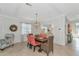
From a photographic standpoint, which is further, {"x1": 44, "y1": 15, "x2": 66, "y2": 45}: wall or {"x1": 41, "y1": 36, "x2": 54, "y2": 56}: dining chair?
{"x1": 44, "y1": 15, "x2": 66, "y2": 45}: wall

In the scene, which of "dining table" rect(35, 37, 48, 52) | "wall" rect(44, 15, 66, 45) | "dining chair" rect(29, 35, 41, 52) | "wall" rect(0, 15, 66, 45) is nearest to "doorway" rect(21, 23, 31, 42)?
"wall" rect(0, 15, 66, 45)

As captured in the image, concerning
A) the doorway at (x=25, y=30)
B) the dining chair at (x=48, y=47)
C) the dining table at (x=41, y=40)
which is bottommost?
the dining chair at (x=48, y=47)

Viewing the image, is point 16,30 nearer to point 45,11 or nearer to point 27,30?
point 27,30

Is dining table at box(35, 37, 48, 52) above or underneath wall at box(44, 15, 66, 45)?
underneath

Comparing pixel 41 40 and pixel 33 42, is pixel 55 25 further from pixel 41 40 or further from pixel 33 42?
pixel 33 42

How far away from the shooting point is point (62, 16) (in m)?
5.57

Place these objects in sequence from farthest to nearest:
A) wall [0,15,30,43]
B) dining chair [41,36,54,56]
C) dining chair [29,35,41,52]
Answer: wall [0,15,30,43] < dining chair [29,35,41,52] < dining chair [41,36,54,56]

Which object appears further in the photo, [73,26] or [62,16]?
[73,26]

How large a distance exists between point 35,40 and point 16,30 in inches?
81.5

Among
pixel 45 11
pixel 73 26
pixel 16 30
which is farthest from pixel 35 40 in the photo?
pixel 73 26

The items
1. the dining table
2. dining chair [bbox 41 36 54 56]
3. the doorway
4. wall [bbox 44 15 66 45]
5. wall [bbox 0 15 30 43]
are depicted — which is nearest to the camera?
dining chair [bbox 41 36 54 56]

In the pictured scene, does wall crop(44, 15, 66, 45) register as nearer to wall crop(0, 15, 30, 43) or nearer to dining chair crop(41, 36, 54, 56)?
dining chair crop(41, 36, 54, 56)

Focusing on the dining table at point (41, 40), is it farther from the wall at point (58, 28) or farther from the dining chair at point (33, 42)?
the wall at point (58, 28)

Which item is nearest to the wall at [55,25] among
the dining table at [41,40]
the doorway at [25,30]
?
the doorway at [25,30]
